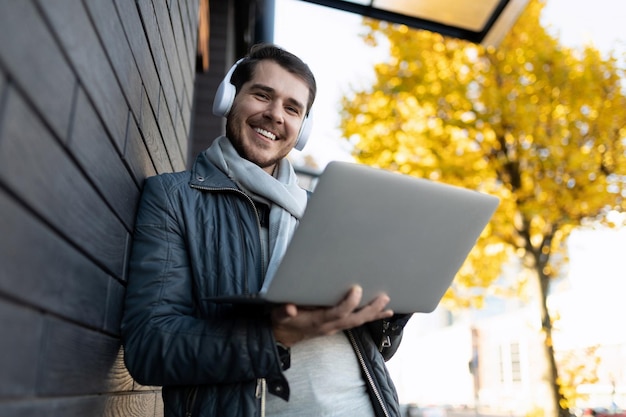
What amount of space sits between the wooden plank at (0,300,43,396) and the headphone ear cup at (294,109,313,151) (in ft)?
4.13

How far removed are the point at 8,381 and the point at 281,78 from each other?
1.28 m

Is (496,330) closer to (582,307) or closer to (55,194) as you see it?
(582,307)

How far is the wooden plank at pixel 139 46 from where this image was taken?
1.21 metres

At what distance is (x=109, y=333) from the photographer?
1.21 m

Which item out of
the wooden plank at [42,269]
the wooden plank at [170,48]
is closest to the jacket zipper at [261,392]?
the wooden plank at [42,269]

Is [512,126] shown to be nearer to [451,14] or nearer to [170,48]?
[451,14]

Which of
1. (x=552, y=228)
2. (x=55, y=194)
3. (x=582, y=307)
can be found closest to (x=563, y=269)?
(x=552, y=228)

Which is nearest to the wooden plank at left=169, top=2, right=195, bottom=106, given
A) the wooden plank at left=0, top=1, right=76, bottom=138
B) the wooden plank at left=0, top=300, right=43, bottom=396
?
the wooden plank at left=0, top=1, right=76, bottom=138

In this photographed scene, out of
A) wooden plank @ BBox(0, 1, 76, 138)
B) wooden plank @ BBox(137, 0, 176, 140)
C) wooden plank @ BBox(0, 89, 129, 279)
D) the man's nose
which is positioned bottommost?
wooden plank @ BBox(0, 89, 129, 279)

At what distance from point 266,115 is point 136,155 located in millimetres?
456

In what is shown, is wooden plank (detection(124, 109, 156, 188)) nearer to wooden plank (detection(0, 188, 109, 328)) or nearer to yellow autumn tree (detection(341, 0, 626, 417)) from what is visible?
wooden plank (detection(0, 188, 109, 328))

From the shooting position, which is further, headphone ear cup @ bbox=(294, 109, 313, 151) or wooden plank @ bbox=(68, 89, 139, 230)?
headphone ear cup @ bbox=(294, 109, 313, 151)

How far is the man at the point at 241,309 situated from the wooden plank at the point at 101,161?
0.33 ft

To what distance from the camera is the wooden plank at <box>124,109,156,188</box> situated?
1.32m
